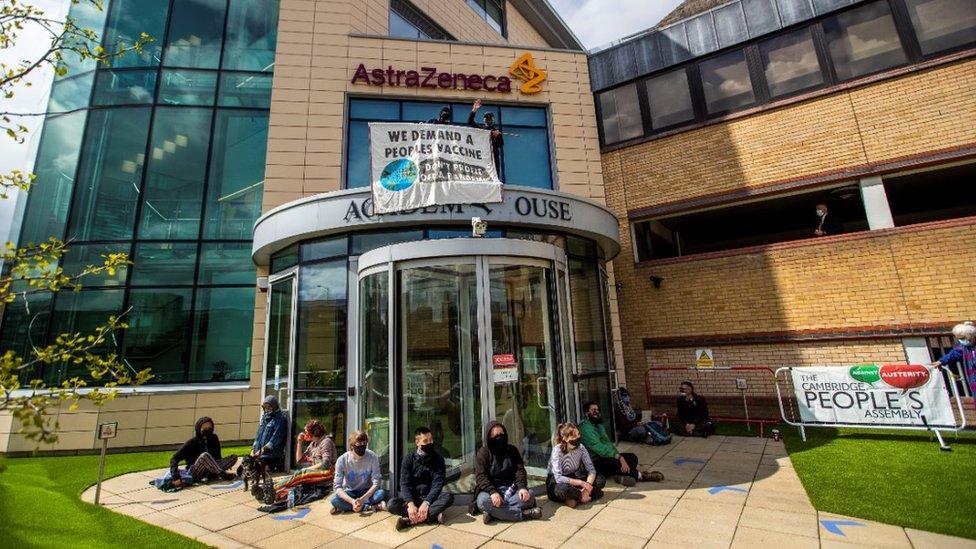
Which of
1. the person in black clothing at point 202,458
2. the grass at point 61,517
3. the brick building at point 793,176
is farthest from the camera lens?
the brick building at point 793,176

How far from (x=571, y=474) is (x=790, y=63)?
11.7 m

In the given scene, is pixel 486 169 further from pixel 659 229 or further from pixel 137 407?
pixel 137 407

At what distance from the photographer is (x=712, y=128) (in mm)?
12164

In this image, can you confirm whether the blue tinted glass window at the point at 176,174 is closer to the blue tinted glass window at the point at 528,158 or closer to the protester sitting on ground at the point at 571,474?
the blue tinted glass window at the point at 528,158

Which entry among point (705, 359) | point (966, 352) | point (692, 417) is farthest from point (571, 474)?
point (966, 352)

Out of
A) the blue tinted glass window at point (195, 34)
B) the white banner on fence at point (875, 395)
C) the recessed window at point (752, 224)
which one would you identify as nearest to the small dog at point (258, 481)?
the white banner on fence at point (875, 395)

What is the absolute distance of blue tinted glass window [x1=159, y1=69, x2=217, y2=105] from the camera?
41.1 feet

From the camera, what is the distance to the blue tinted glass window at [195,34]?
1277 centimetres

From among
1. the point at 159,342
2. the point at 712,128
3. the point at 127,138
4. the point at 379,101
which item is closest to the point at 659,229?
the point at 712,128

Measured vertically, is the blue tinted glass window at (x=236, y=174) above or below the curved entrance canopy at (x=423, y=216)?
above

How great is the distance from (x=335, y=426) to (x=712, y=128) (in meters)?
11.7

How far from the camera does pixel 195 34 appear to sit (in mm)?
12969

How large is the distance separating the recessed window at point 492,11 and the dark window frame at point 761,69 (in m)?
6.20

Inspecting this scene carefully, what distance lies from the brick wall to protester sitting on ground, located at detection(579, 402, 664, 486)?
18.3 ft
